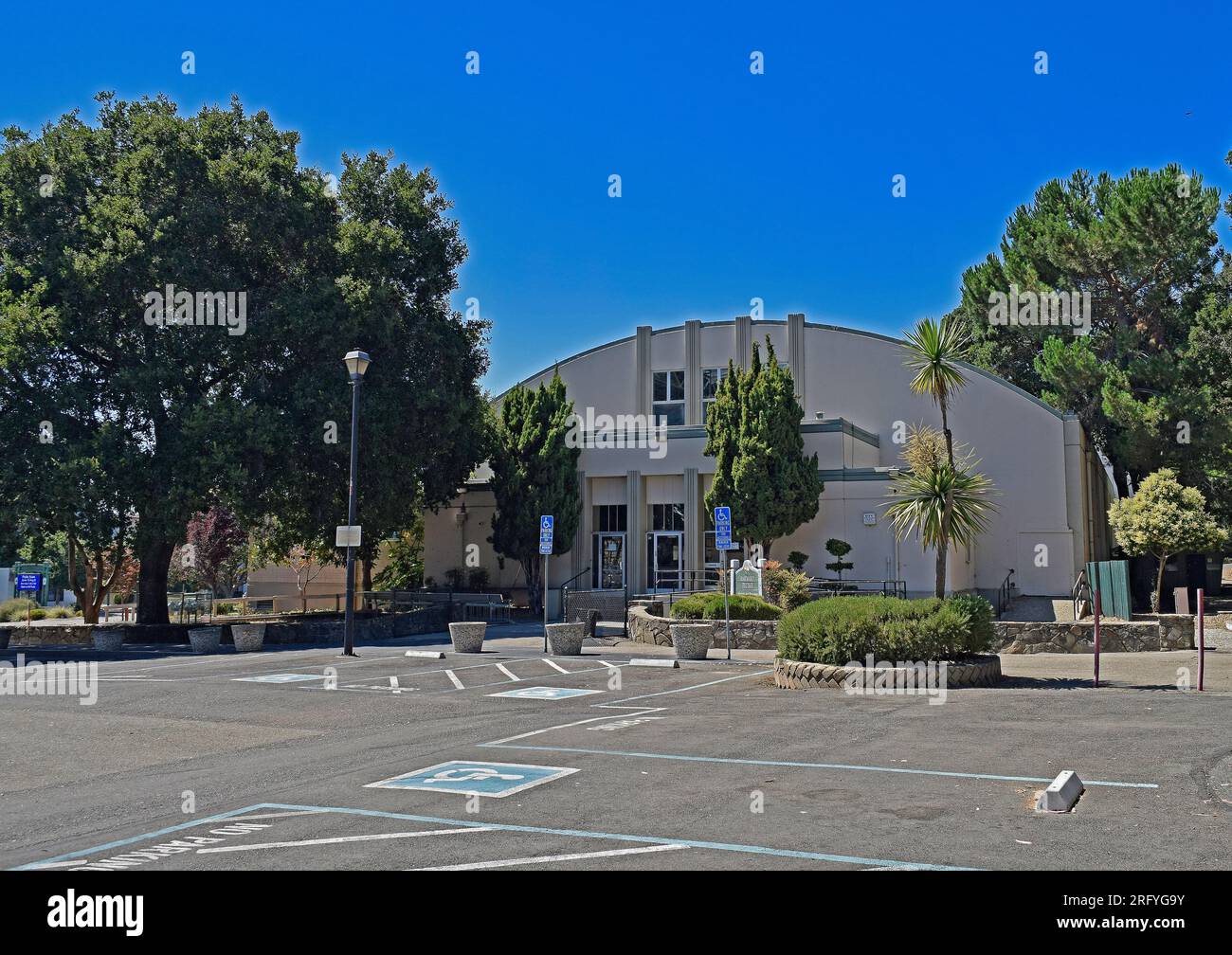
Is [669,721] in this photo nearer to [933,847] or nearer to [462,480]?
[933,847]

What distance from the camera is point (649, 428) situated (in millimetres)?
38906

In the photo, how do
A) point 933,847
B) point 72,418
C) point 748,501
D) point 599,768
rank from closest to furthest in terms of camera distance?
1. point 933,847
2. point 599,768
3. point 72,418
4. point 748,501

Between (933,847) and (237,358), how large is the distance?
2720 centimetres

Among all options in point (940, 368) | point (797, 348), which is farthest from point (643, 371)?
point (940, 368)

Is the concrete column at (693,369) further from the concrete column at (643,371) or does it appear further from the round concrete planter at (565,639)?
the round concrete planter at (565,639)

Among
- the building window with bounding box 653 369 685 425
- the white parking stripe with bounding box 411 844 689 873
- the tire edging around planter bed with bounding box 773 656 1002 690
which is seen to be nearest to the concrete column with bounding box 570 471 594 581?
the building window with bounding box 653 369 685 425

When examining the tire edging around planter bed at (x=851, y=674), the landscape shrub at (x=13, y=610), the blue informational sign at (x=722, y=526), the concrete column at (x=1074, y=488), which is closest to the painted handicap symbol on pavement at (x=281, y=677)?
the tire edging around planter bed at (x=851, y=674)

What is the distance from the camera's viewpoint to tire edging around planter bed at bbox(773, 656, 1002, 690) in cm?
1534

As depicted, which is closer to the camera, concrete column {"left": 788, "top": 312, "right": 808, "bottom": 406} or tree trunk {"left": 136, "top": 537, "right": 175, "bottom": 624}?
tree trunk {"left": 136, "top": 537, "right": 175, "bottom": 624}

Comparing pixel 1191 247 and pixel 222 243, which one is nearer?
pixel 222 243

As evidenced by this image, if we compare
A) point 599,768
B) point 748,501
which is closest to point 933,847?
point 599,768

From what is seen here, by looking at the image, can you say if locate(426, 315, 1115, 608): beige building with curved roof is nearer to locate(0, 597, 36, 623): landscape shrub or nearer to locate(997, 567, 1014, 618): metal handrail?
locate(997, 567, 1014, 618): metal handrail

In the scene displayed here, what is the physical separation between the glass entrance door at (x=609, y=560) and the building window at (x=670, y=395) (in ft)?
19.2

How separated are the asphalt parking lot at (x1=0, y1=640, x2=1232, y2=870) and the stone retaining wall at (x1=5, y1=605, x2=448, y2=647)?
1157 cm
